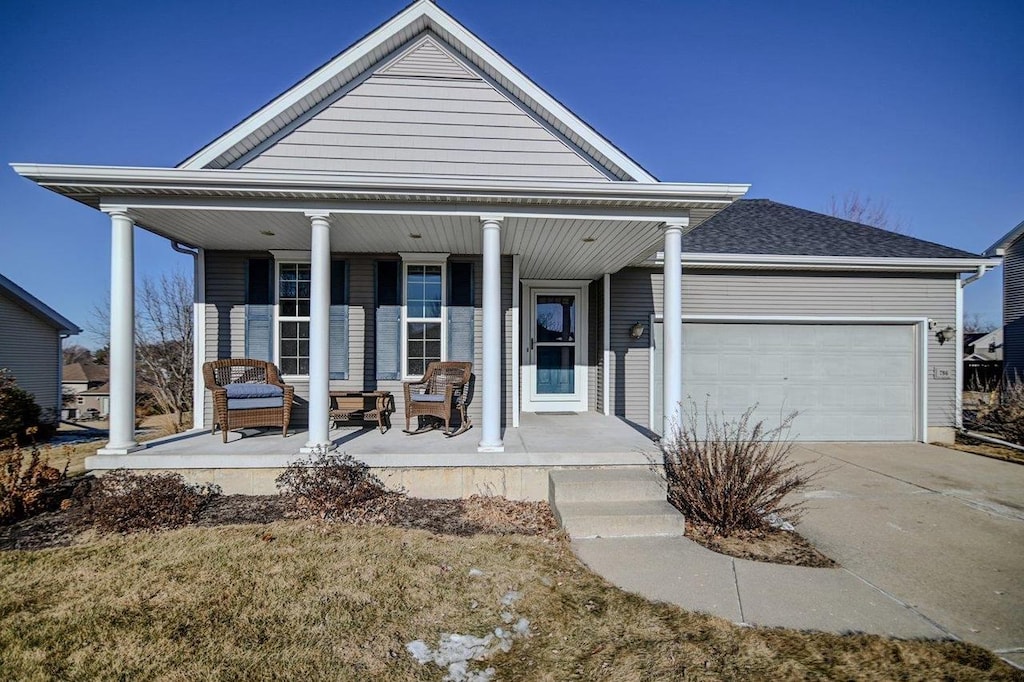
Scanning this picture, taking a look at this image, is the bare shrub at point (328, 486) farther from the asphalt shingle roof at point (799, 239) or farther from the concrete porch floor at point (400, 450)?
the asphalt shingle roof at point (799, 239)

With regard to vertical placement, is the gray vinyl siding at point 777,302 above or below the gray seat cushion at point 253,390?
above

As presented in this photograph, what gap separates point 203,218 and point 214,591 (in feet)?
13.8

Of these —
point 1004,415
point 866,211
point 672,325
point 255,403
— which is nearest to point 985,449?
point 1004,415

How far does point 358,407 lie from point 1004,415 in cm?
1076

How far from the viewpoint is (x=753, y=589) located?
10.8 ft

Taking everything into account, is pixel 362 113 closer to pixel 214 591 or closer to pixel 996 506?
pixel 214 591

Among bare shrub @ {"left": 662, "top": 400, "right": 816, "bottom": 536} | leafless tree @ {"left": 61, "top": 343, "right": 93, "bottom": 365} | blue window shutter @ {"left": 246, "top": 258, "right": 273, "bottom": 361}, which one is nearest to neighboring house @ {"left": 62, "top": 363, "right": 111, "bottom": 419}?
leafless tree @ {"left": 61, "top": 343, "right": 93, "bottom": 365}

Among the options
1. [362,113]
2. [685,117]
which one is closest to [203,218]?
[362,113]

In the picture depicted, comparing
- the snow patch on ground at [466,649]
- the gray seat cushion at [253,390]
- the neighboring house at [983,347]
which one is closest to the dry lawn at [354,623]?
the snow patch on ground at [466,649]

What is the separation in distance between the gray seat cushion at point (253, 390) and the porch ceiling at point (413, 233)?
6.40ft

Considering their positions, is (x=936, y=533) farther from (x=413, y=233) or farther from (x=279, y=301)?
(x=279, y=301)

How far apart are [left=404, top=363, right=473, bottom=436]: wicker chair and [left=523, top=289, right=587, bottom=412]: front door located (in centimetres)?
176

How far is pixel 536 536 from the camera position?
13.9 feet

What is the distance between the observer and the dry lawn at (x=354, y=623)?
2457 millimetres
